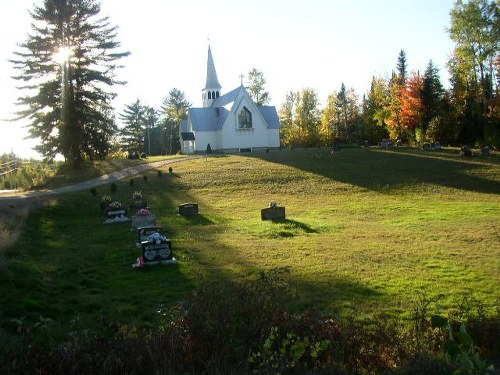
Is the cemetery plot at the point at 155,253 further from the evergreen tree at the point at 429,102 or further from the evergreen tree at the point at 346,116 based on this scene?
the evergreen tree at the point at 346,116

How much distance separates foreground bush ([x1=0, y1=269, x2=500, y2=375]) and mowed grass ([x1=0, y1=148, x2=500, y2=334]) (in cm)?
96

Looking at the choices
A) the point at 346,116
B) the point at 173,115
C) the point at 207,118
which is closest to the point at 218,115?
the point at 207,118

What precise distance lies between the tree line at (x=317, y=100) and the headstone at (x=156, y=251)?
84.9 ft

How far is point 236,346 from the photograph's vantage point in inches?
231

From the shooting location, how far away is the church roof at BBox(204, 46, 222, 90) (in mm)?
62969

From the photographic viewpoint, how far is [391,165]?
36.6 metres

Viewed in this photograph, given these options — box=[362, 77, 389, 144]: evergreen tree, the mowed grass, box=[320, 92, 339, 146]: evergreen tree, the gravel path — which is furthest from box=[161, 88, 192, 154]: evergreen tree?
the mowed grass

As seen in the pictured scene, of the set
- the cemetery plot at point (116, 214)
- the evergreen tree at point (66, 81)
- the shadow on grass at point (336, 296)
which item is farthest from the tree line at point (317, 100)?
the shadow on grass at point (336, 296)

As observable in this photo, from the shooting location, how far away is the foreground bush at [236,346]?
4.89 metres

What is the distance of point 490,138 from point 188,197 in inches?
1281

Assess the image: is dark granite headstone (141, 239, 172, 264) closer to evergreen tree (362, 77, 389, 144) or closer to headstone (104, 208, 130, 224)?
headstone (104, 208, 130, 224)

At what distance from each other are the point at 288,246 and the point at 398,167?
23684 millimetres

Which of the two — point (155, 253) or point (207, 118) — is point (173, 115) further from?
point (155, 253)

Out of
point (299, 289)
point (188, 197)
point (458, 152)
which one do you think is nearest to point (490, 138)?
point (458, 152)
